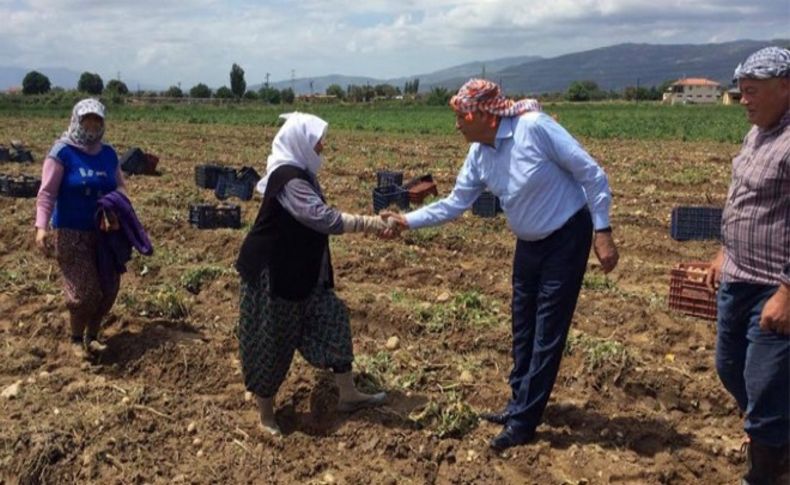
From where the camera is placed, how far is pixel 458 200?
4297 millimetres

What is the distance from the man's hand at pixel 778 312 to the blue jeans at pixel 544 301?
97 centimetres

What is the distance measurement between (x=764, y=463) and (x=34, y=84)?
82.2 m

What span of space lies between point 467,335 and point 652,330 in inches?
58.5

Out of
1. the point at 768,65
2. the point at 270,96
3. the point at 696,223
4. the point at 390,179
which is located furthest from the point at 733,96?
the point at 768,65

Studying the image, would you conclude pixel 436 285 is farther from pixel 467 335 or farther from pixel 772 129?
pixel 772 129

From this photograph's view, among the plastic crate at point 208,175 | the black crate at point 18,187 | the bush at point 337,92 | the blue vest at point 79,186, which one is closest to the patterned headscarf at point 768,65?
the blue vest at point 79,186

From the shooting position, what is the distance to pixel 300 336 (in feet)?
14.2

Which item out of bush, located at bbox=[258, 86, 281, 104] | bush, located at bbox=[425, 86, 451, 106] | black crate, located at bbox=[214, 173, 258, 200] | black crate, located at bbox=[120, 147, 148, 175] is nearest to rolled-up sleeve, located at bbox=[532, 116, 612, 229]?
black crate, located at bbox=[214, 173, 258, 200]

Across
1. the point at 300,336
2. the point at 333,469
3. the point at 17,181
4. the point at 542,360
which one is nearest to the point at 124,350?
the point at 300,336

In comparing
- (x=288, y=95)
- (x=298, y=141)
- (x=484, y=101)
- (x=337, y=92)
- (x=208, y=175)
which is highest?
(x=337, y=92)

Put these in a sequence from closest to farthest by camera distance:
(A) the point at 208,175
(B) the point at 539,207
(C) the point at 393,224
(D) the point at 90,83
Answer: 1. (B) the point at 539,207
2. (C) the point at 393,224
3. (A) the point at 208,175
4. (D) the point at 90,83

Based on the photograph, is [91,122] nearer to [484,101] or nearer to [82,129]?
[82,129]

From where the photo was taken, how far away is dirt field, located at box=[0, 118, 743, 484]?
3.94m

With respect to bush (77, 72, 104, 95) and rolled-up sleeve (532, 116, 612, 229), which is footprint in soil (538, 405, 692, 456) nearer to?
rolled-up sleeve (532, 116, 612, 229)
